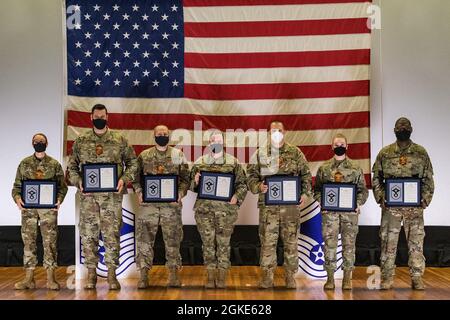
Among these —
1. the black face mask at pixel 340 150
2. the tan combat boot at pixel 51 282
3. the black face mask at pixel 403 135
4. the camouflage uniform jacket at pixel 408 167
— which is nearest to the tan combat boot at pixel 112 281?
the tan combat boot at pixel 51 282

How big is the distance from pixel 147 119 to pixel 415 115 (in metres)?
3.84

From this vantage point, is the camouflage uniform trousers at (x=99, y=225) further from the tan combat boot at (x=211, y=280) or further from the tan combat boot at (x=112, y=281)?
the tan combat boot at (x=211, y=280)

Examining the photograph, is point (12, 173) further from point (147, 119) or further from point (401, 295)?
point (401, 295)

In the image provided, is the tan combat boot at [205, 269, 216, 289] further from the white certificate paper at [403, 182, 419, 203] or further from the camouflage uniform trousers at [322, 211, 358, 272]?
the white certificate paper at [403, 182, 419, 203]

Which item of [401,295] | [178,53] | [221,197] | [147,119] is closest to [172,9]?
[178,53]

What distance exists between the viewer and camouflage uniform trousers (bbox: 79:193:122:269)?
22.2ft

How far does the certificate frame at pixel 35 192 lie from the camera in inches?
271

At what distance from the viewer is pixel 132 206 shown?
318 inches

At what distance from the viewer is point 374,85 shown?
862 cm

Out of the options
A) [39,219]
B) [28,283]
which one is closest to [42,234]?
[39,219]

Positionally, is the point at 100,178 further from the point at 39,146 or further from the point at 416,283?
the point at 416,283

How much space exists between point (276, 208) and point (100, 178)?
6.55ft

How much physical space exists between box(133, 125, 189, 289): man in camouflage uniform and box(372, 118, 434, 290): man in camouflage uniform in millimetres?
2288

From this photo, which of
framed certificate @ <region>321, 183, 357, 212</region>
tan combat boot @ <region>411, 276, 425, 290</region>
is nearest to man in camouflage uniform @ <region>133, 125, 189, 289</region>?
framed certificate @ <region>321, 183, 357, 212</region>
